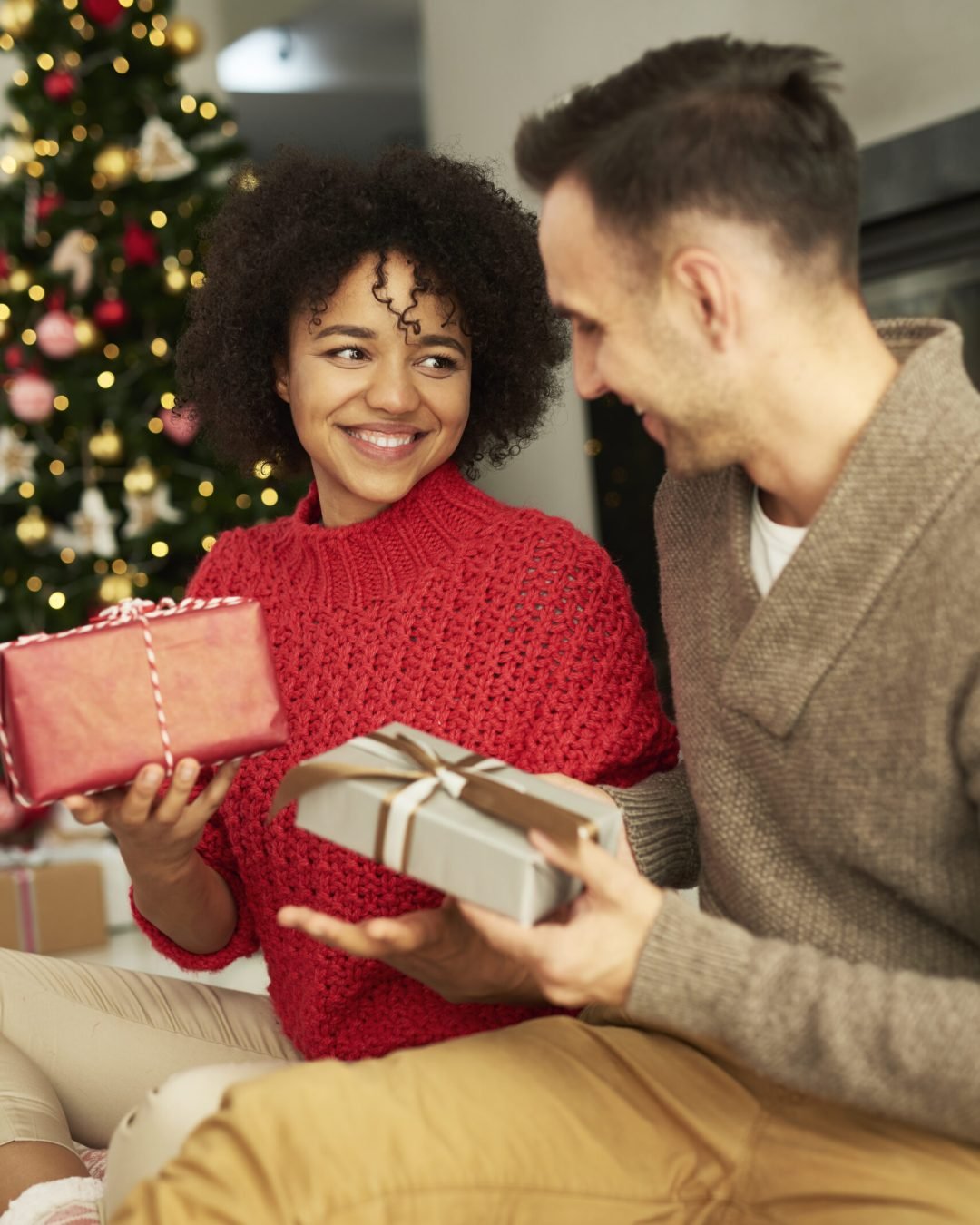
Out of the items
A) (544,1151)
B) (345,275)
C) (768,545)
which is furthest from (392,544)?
(544,1151)

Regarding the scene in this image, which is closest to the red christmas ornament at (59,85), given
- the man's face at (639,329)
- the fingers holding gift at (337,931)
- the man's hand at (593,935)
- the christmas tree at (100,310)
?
the christmas tree at (100,310)

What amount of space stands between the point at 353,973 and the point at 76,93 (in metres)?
3.18

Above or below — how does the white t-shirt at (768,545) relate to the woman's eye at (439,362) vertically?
below

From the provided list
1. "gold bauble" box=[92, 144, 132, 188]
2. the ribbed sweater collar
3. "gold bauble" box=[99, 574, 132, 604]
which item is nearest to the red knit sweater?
the ribbed sweater collar

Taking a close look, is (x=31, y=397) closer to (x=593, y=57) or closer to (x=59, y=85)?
(x=59, y=85)

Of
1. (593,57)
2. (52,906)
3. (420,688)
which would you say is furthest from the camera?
(593,57)

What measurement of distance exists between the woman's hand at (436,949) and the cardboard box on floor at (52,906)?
219 cm

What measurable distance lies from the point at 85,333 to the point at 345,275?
2395 millimetres

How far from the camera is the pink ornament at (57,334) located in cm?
377

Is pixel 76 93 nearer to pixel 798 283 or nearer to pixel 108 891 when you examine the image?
pixel 108 891

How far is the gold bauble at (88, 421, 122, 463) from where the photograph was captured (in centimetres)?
386

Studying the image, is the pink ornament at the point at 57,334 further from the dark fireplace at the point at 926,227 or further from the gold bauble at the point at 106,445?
the dark fireplace at the point at 926,227

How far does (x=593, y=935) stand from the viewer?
1.06 metres

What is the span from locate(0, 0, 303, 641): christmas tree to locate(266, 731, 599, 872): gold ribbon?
272 centimetres
